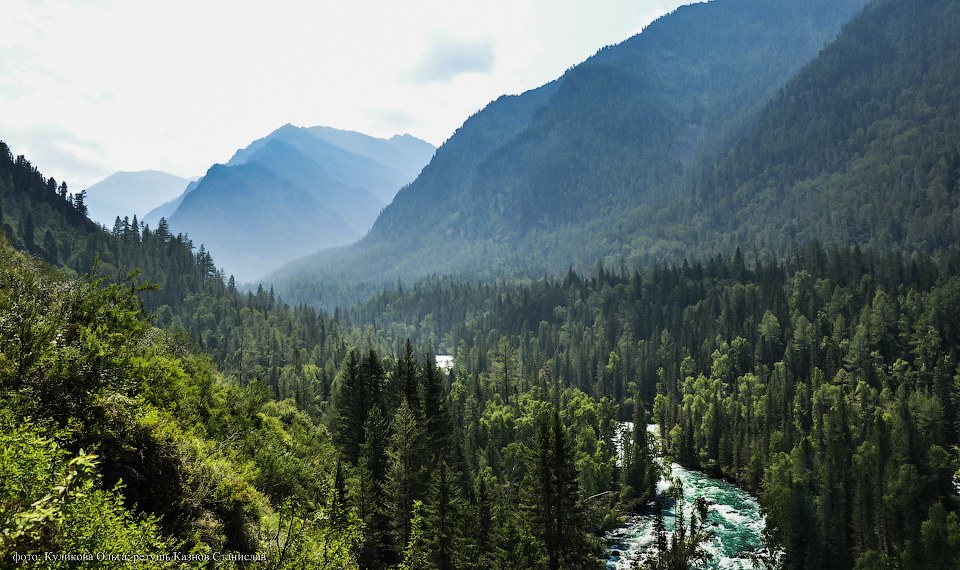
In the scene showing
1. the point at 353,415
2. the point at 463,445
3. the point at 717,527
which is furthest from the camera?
the point at 463,445

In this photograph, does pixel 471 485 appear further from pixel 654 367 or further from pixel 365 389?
pixel 654 367

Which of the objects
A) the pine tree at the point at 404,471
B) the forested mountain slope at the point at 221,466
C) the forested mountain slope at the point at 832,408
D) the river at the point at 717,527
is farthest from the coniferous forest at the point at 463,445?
the river at the point at 717,527

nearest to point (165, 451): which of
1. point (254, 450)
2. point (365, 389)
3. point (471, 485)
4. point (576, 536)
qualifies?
point (254, 450)

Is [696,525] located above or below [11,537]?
below

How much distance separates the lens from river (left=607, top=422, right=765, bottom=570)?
84.4 m

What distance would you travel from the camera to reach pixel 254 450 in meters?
49.8

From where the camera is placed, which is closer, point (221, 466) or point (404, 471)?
point (221, 466)

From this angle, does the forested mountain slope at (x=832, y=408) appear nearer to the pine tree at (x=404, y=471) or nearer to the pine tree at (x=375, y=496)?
the pine tree at (x=404, y=471)

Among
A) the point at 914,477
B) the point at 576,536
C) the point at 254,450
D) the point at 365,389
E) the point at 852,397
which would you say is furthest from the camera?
the point at 852,397

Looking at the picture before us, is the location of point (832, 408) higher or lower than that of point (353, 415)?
lower

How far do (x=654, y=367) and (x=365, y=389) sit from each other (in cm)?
14109

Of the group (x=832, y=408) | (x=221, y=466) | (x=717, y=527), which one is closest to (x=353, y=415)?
(x=221, y=466)

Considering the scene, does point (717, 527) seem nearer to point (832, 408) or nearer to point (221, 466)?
point (832, 408)

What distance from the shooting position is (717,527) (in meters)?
94.4
